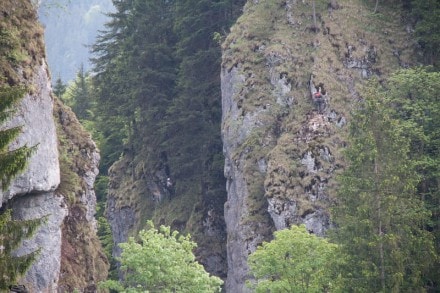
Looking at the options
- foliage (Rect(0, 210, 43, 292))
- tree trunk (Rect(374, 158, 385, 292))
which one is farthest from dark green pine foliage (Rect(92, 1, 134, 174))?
foliage (Rect(0, 210, 43, 292))

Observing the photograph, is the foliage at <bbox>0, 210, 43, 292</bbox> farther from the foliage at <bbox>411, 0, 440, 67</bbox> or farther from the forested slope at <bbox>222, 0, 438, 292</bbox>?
the foliage at <bbox>411, 0, 440, 67</bbox>

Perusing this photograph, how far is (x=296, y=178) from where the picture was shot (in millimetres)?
32906

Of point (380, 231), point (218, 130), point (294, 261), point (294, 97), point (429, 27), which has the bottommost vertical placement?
point (294, 261)

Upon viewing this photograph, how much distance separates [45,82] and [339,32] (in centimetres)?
1864

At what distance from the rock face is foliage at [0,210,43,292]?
1868 centimetres

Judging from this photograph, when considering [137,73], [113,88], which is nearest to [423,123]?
[137,73]

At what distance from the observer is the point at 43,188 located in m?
23.3

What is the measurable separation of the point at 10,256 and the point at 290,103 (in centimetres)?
2386

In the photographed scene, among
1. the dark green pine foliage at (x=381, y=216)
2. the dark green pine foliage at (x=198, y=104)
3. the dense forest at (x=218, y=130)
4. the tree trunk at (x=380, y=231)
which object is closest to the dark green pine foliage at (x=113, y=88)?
Result: the dense forest at (x=218, y=130)

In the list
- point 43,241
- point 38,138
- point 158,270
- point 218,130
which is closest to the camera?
point 38,138

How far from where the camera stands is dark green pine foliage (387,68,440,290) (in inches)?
1077

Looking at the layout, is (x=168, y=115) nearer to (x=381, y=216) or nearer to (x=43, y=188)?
(x=43, y=188)

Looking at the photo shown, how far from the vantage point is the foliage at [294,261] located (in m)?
25.0

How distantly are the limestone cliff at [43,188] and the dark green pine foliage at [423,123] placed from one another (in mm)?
13656
